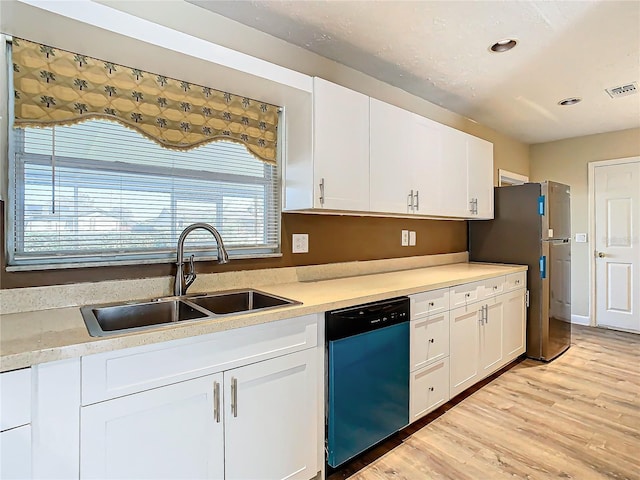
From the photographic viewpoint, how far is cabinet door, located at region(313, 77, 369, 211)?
204 cm

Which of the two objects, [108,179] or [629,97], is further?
[629,97]

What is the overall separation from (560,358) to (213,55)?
386cm

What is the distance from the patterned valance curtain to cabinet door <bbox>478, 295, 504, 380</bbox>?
6.74 feet

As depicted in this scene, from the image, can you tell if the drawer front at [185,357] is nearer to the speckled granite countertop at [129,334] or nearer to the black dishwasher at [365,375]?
the speckled granite countertop at [129,334]

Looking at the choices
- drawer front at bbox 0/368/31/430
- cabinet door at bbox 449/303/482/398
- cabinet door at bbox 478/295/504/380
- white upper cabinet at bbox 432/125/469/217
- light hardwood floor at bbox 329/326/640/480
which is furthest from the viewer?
white upper cabinet at bbox 432/125/469/217

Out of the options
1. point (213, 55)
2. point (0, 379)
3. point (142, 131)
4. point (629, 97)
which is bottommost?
point (0, 379)

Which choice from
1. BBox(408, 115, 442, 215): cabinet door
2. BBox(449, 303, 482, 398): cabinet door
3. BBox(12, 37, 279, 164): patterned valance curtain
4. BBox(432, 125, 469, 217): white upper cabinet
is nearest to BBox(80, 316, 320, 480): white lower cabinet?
BBox(12, 37, 279, 164): patterned valance curtain

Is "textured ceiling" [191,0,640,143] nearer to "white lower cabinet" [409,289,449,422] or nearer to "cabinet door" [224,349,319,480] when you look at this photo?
"white lower cabinet" [409,289,449,422]

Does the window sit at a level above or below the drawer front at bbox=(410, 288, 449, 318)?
above

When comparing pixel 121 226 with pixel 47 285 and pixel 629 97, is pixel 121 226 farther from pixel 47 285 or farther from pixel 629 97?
pixel 629 97

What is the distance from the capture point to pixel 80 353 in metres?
1.05

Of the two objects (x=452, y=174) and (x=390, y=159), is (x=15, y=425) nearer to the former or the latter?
(x=390, y=159)

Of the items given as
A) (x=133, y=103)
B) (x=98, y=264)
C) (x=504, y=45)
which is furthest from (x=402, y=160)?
(x=98, y=264)

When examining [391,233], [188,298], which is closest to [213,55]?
[188,298]
